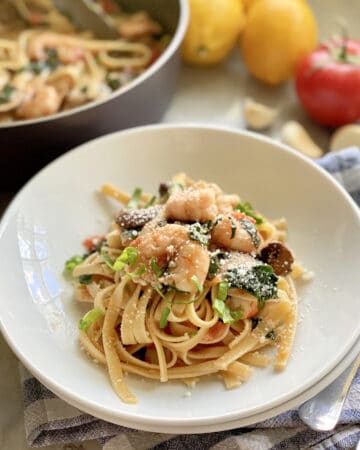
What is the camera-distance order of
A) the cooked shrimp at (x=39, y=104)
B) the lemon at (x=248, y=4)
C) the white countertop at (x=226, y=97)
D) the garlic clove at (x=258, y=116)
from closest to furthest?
the cooked shrimp at (x=39, y=104)
the garlic clove at (x=258, y=116)
the white countertop at (x=226, y=97)
the lemon at (x=248, y=4)

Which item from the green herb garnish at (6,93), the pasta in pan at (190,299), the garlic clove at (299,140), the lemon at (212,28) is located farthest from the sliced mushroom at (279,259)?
the lemon at (212,28)

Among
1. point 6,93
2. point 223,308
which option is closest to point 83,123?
point 6,93

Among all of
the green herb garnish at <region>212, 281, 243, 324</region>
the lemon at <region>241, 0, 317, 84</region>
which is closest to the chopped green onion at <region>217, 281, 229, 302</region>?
the green herb garnish at <region>212, 281, 243, 324</region>

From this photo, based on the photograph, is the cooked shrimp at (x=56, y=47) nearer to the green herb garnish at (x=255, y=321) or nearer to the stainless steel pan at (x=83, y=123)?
the stainless steel pan at (x=83, y=123)

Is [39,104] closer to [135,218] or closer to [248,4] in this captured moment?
[135,218]

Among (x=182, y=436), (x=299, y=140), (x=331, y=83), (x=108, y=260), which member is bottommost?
(x=182, y=436)

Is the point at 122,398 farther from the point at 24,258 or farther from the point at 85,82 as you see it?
the point at 85,82

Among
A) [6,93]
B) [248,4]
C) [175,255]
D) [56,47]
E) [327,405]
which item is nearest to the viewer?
[327,405]
